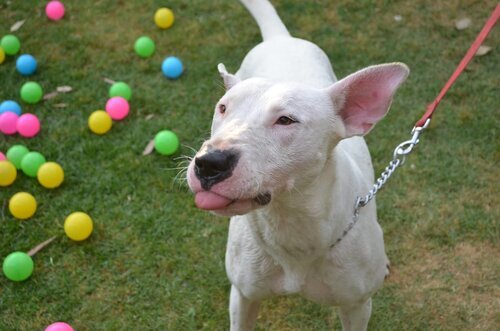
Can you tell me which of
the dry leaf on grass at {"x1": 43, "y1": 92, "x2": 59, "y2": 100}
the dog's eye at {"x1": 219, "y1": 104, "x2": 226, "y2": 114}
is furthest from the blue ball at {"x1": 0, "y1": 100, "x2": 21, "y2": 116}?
the dog's eye at {"x1": 219, "y1": 104, "x2": 226, "y2": 114}

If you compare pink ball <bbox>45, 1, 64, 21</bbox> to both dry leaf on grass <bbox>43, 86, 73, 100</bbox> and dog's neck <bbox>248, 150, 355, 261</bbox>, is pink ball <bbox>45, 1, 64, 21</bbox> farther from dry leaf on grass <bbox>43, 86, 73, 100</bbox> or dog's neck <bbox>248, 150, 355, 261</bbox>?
dog's neck <bbox>248, 150, 355, 261</bbox>

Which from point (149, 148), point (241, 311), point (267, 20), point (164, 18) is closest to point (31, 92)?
point (149, 148)

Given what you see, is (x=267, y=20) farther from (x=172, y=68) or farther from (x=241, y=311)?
(x=241, y=311)

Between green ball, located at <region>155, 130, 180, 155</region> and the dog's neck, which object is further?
green ball, located at <region>155, 130, 180, 155</region>

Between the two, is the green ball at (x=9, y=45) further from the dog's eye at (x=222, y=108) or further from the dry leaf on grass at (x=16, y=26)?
the dog's eye at (x=222, y=108)

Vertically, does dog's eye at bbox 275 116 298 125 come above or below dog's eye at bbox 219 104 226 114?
above

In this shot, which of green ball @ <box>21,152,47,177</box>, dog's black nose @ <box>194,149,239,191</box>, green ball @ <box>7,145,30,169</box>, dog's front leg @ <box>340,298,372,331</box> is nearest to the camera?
dog's black nose @ <box>194,149,239,191</box>

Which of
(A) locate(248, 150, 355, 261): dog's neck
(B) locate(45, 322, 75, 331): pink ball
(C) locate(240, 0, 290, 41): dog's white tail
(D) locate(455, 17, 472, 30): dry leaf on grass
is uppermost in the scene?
(A) locate(248, 150, 355, 261): dog's neck

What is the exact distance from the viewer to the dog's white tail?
4.79 m

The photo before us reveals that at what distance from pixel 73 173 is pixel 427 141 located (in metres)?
3.23

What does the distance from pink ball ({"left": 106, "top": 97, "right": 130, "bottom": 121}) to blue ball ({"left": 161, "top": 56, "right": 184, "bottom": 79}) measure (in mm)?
764

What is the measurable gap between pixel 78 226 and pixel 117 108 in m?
1.56

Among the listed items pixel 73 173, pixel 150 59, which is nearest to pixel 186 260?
pixel 73 173

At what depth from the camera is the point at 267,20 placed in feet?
16.0
